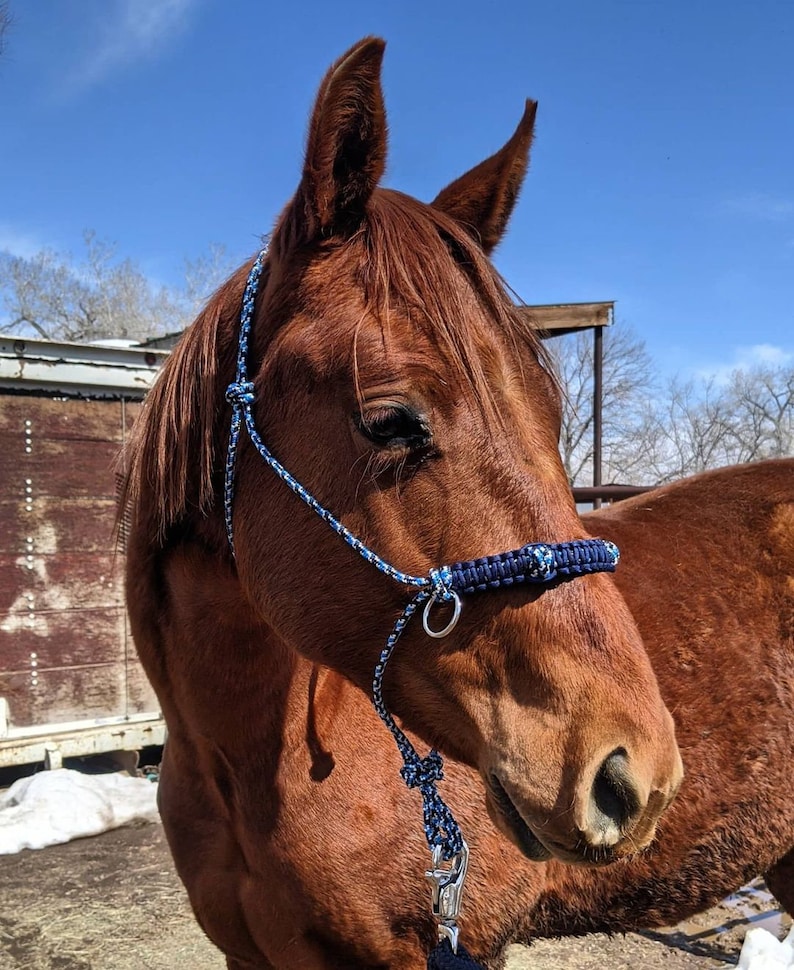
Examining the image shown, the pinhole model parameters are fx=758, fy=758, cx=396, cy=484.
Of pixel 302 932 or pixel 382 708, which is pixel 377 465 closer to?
pixel 382 708

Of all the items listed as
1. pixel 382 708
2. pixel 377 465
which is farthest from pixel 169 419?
pixel 382 708

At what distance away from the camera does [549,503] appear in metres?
1.30

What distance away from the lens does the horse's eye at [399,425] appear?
4.27ft

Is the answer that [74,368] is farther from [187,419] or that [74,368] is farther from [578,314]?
[187,419]

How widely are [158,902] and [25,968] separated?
78 centimetres

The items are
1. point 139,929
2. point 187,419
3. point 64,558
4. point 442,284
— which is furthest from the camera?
point 64,558

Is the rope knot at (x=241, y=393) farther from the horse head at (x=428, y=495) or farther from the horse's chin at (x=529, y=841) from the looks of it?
the horse's chin at (x=529, y=841)

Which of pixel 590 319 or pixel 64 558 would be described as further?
pixel 590 319

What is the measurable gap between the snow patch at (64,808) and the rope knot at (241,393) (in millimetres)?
4476

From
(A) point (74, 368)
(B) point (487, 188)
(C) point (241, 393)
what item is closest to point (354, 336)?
(C) point (241, 393)

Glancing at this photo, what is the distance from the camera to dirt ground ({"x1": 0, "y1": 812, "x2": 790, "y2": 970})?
362 centimetres

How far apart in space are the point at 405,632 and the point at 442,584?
131 millimetres

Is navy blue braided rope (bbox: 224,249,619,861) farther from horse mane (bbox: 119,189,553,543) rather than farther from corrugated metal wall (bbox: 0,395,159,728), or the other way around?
corrugated metal wall (bbox: 0,395,159,728)

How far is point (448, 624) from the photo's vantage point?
1.28 meters
